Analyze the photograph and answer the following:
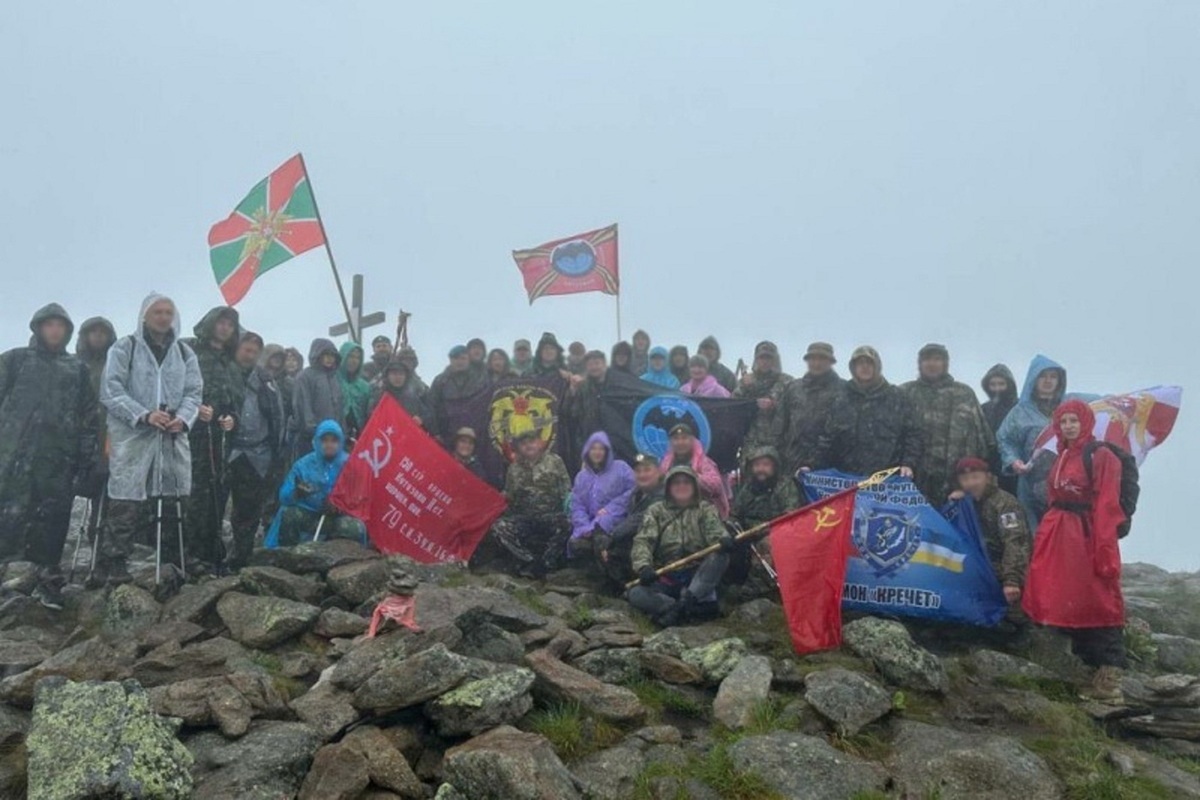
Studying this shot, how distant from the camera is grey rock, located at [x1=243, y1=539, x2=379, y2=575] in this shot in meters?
10.0

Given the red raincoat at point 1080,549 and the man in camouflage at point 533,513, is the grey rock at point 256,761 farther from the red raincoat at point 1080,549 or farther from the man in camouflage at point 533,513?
the red raincoat at point 1080,549

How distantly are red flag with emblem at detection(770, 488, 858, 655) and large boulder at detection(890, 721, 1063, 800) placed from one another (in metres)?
1.53

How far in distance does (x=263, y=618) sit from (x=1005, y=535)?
291 inches

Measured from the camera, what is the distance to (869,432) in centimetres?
1068

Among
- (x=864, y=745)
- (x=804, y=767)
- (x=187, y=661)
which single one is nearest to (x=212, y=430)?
(x=187, y=661)

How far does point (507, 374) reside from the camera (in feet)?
46.3

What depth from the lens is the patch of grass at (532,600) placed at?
9625 millimetres

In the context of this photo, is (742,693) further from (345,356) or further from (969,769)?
(345,356)

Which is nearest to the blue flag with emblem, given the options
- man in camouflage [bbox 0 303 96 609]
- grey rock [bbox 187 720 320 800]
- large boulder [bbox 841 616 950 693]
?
large boulder [bbox 841 616 950 693]

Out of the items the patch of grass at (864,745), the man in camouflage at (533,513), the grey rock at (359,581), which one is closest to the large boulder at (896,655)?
the patch of grass at (864,745)

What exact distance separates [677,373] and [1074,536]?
6.93m

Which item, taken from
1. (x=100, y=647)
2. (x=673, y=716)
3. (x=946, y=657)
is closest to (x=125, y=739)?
(x=100, y=647)

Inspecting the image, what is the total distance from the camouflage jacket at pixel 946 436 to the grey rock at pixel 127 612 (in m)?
8.19

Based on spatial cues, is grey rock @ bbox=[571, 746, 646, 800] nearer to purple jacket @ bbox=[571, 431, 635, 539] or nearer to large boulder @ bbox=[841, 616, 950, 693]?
large boulder @ bbox=[841, 616, 950, 693]
